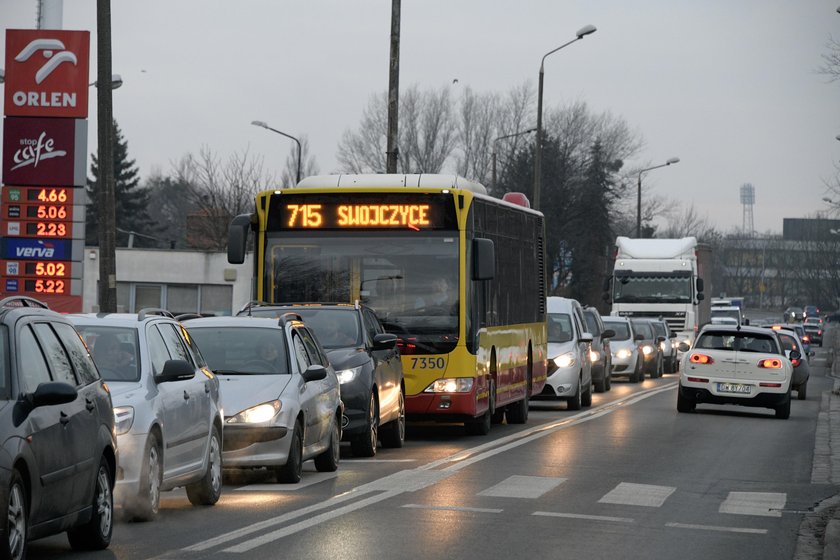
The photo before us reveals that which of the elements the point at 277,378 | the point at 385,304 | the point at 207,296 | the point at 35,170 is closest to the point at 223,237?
the point at 207,296

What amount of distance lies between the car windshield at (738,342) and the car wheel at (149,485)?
57.7 feet

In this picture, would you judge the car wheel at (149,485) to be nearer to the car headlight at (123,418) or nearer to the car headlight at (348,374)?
the car headlight at (123,418)

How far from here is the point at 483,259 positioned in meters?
19.8

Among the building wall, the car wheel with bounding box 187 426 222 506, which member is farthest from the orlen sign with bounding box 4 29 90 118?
the building wall

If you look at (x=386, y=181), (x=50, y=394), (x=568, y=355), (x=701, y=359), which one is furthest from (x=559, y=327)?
(x=50, y=394)

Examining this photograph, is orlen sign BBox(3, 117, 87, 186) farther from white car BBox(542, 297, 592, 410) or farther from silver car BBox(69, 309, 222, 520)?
silver car BBox(69, 309, 222, 520)

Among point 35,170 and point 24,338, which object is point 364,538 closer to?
point 24,338

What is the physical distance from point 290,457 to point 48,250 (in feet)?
43.4

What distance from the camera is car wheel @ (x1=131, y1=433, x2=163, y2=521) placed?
11008 millimetres

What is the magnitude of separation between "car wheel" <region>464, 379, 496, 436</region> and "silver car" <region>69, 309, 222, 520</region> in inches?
340

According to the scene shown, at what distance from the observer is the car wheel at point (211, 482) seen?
12.5m

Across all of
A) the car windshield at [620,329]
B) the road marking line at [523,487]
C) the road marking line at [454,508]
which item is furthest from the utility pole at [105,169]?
the car windshield at [620,329]

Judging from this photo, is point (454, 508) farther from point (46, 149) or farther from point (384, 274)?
point (46, 149)

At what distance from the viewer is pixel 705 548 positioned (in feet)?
35.5
